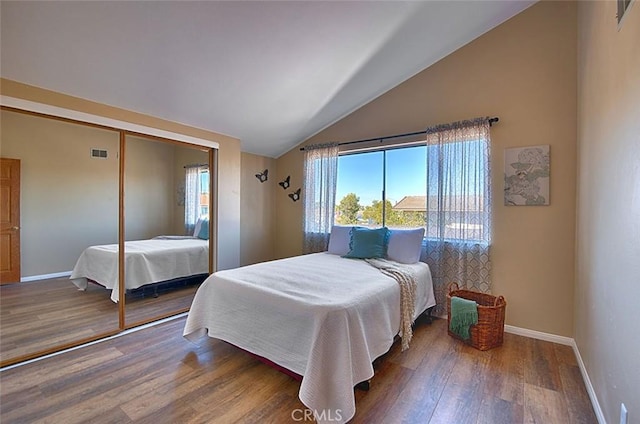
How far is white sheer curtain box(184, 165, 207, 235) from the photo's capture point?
343 cm

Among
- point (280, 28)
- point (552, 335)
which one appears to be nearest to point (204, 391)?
point (280, 28)

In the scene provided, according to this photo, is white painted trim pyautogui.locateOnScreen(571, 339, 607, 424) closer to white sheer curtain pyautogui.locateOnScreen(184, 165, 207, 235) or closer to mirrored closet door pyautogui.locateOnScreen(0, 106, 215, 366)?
mirrored closet door pyautogui.locateOnScreen(0, 106, 215, 366)

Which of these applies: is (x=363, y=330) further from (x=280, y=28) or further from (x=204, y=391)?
(x=280, y=28)

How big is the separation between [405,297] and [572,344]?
1622 millimetres

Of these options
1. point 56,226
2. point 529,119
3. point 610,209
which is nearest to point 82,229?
point 56,226

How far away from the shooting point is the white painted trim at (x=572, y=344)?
66.6 inches

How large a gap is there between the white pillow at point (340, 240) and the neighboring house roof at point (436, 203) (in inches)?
27.9

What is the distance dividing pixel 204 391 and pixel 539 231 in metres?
3.15

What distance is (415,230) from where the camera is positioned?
319 cm

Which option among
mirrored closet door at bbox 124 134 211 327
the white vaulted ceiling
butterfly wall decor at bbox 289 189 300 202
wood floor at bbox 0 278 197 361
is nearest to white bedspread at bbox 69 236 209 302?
mirrored closet door at bbox 124 134 211 327

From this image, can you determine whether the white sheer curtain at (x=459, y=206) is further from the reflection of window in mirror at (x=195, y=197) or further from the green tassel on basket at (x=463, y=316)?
the reflection of window in mirror at (x=195, y=197)

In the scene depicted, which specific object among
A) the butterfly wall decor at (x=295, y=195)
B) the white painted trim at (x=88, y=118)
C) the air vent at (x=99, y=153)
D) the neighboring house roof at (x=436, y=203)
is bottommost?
the neighboring house roof at (x=436, y=203)

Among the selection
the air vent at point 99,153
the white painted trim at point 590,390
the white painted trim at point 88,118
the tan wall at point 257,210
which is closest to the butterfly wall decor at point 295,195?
the tan wall at point 257,210

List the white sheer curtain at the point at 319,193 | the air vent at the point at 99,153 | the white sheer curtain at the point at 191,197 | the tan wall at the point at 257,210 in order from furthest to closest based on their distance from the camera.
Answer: the tan wall at the point at 257,210, the white sheer curtain at the point at 319,193, the white sheer curtain at the point at 191,197, the air vent at the point at 99,153
